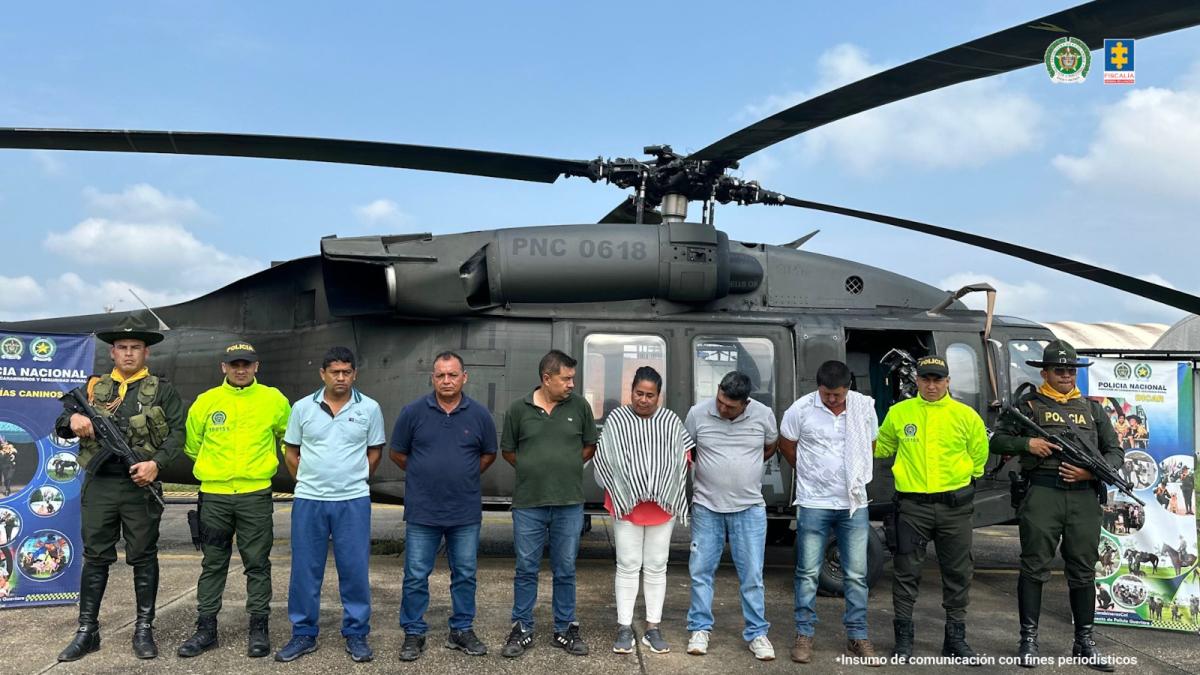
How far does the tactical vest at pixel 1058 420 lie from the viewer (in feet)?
17.3

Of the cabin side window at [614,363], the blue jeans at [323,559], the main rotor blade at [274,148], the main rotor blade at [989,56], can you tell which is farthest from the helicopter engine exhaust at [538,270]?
the blue jeans at [323,559]

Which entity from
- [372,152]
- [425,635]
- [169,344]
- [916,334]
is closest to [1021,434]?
[916,334]

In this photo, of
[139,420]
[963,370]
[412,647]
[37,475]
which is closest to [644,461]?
[412,647]

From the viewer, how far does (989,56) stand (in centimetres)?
479

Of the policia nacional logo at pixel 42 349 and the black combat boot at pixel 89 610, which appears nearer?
the black combat boot at pixel 89 610

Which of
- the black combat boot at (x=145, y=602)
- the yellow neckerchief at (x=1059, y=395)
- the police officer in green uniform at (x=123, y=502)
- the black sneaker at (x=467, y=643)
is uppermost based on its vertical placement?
the yellow neckerchief at (x=1059, y=395)

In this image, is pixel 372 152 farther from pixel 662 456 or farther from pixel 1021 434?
pixel 1021 434

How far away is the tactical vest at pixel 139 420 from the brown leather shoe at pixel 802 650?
13.8ft

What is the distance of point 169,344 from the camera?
8133 millimetres

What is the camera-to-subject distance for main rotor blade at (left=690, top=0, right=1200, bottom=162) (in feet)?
14.0

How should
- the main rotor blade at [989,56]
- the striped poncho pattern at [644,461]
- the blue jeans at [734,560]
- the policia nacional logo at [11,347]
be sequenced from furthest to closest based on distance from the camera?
the policia nacional logo at [11,347]
the blue jeans at [734,560]
the striped poncho pattern at [644,461]
the main rotor blade at [989,56]

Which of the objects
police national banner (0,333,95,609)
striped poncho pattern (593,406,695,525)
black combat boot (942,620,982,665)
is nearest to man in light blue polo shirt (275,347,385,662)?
striped poncho pattern (593,406,695,525)

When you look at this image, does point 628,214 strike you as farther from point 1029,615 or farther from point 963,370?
point 1029,615

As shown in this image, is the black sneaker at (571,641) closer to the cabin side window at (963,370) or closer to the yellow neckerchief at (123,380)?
the yellow neckerchief at (123,380)
